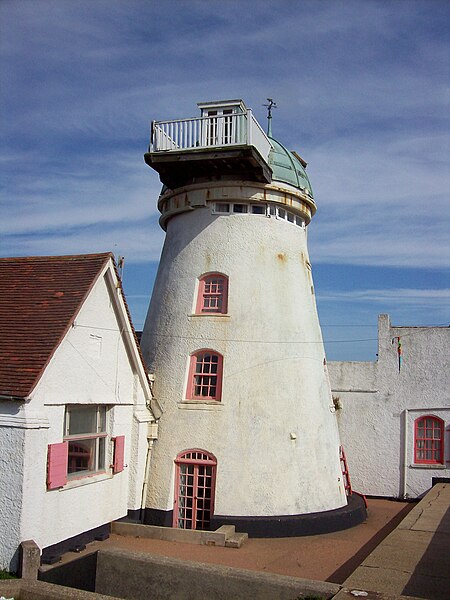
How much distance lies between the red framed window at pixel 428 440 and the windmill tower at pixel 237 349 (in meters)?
4.64

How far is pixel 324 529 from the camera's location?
15.8 metres

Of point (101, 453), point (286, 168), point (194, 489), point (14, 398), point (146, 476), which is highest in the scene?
point (286, 168)

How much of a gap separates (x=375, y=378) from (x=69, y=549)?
12.3m

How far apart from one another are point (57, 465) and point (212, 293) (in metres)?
6.49

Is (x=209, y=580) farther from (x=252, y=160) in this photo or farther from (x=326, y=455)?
(x=252, y=160)

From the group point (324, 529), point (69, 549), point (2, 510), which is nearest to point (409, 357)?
point (324, 529)

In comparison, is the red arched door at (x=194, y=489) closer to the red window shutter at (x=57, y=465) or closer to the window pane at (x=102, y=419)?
the window pane at (x=102, y=419)

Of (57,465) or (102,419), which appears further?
(102,419)

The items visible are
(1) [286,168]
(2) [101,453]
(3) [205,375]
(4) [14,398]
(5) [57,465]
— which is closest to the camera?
(4) [14,398]

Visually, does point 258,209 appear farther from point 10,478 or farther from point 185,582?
point 185,582

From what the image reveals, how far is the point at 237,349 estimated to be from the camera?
1658 cm

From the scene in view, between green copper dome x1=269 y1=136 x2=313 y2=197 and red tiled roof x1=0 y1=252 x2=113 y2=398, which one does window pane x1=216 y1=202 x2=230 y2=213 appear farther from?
red tiled roof x1=0 y1=252 x2=113 y2=398

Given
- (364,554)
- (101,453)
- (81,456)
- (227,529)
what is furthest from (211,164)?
(364,554)

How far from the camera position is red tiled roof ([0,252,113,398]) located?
12.3m
